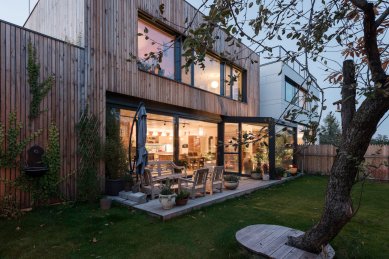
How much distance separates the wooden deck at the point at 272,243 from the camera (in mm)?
3334

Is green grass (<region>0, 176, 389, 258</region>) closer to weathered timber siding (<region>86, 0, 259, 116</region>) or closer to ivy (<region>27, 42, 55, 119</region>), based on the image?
ivy (<region>27, 42, 55, 119</region>)

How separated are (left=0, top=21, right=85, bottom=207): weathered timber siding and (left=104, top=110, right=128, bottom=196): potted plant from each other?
2.89 ft

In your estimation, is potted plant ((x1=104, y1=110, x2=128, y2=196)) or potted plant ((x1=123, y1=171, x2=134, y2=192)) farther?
potted plant ((x1=123, y1=171, x2=134, y2=192))

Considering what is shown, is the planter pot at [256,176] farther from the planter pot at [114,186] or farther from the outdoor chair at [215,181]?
the planter pot at [114,186]

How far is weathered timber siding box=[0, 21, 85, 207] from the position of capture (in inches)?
226

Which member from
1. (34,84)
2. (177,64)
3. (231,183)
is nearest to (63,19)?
(34,84)

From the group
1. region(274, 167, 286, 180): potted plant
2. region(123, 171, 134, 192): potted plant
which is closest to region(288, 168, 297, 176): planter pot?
region(274, 167, 286, 180): potted plant

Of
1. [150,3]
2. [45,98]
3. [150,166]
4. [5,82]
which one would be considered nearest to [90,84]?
[45,98]

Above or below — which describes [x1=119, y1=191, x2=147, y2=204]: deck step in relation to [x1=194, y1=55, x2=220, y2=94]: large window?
below

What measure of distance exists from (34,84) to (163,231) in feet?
14.8

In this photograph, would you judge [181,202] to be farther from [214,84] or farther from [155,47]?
[214,84]

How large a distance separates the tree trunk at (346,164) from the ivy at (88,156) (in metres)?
5.25

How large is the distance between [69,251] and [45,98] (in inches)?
158

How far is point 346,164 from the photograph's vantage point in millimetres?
2910
